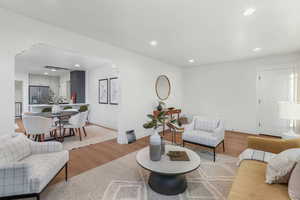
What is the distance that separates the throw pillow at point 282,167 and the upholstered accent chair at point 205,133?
125 cm

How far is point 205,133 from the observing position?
2973 millimetres

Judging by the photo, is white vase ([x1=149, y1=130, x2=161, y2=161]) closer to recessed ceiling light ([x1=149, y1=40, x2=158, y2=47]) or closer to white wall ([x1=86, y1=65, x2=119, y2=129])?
recessed ceiling light ([x1=149, y1=40, x2=158, y2=47])

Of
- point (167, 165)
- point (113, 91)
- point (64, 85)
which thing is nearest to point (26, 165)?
point (167, 165)

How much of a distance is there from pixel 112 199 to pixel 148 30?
8.84 ft

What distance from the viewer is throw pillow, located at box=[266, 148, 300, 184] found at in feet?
4.20

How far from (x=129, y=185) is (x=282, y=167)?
5.77 feet

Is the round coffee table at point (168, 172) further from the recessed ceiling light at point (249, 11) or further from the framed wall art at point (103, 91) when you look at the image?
the framed wall art at point (103, 91)

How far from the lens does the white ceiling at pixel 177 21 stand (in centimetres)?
184

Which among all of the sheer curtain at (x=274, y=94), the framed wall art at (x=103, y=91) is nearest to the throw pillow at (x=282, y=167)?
the sheer curtain at (x=274, y=94)

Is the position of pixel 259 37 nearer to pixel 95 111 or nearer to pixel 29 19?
pixel 29 19

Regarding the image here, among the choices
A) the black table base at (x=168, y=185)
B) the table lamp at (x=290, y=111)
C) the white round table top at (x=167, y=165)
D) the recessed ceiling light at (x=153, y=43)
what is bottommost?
the black table base at (x=168, y=185)

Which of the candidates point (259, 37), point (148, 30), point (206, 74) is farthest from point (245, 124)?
point (148, 30)

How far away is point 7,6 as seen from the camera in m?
1.91

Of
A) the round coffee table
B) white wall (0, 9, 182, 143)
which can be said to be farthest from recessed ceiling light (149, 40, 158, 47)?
the round coffee table
